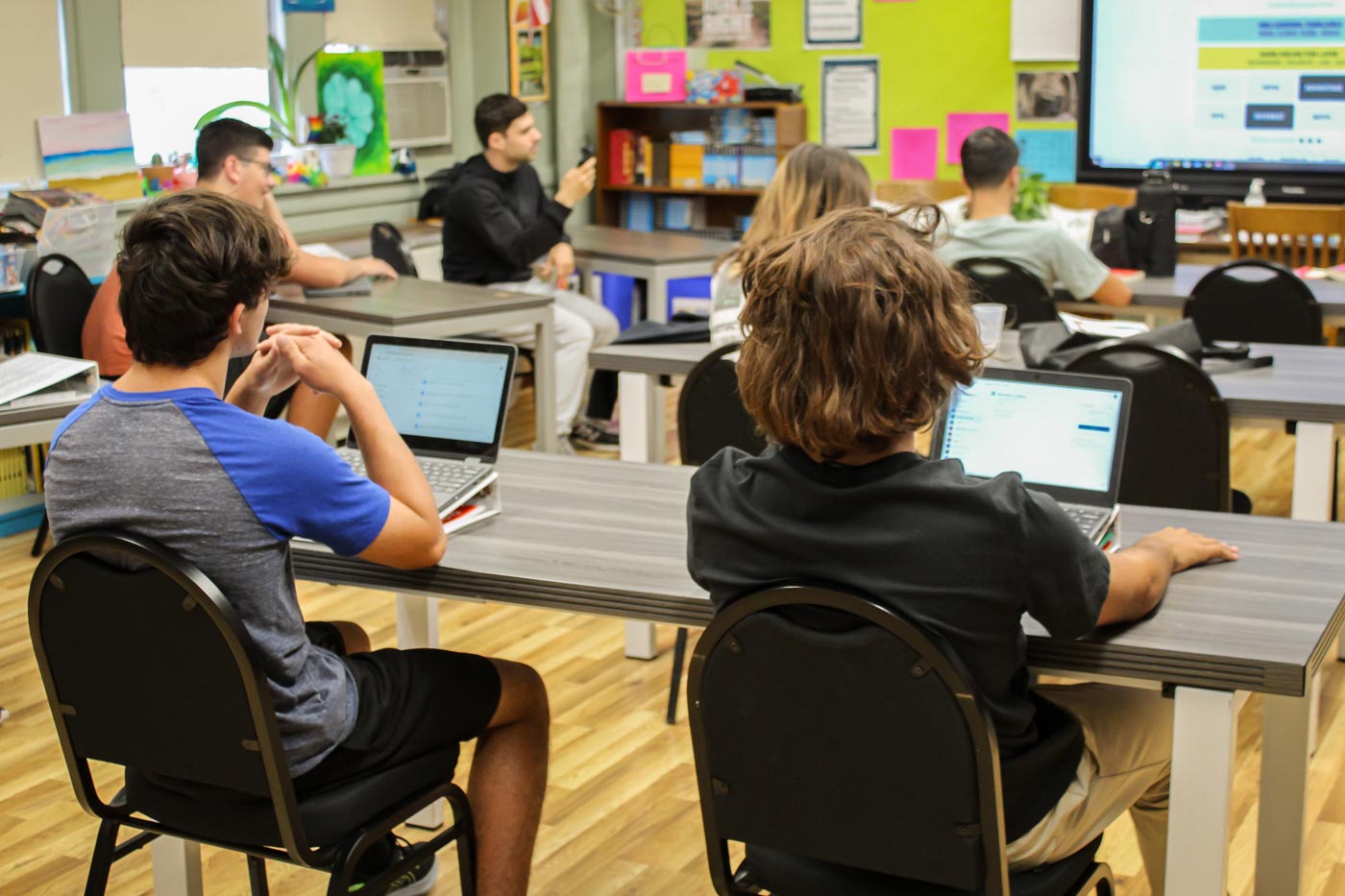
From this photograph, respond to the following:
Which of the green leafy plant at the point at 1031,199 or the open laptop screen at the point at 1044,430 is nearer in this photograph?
the open laptop screen at the point at 1044,430

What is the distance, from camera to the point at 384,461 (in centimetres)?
200

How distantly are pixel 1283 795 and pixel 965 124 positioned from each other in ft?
18.4

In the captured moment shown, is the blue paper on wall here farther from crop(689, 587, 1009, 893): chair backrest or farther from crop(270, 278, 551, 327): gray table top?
crop(689, 587, 1009, 893): chair backrest

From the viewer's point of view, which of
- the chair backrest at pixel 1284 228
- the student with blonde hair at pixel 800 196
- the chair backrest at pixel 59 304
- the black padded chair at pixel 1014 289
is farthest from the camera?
the chair backrest at pixel 1284 228

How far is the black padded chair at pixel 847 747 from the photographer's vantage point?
5.06 feet

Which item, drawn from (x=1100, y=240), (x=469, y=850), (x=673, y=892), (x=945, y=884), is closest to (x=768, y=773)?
(x=945, y=884)

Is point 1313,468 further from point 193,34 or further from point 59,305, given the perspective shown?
point 193,34

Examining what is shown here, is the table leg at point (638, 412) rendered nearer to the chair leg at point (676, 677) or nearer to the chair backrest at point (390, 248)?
the chair leg at point (676, 677)

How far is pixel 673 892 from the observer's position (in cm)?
259

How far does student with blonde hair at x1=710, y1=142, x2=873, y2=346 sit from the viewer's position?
3.45m

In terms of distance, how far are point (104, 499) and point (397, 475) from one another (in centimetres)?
37

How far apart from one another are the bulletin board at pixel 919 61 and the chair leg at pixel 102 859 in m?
5.88

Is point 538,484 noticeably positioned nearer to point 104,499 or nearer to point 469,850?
point 469,850

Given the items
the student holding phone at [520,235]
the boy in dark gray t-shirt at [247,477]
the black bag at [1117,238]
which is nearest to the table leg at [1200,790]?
the boy in dark gray t-shirt at [247,477]
